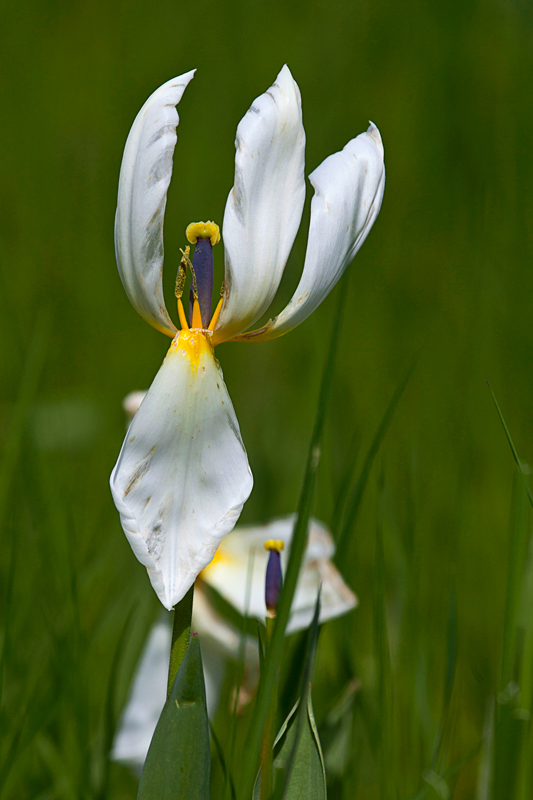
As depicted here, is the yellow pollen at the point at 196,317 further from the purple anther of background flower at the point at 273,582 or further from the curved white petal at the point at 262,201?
the purple anther of background flower at the point at 273,582

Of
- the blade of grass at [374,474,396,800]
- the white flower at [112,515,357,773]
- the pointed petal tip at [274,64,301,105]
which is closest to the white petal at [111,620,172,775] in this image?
the white flower at [112,515,357,773]

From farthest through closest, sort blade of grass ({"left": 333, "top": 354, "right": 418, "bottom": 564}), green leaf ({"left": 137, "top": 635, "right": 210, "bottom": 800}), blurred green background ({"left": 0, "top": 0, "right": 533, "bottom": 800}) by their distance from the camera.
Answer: blurred green background ({"left": 0, "top": 0, "right": 533, "bottom": 800}), blade of grass ({"left": 333, "top": 354, "right": 418, "bottom": 564}), green leaf ({"left": 137, "top": 635, "right": 210, "bottom": 800})

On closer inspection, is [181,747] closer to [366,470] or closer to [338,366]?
[366,470]

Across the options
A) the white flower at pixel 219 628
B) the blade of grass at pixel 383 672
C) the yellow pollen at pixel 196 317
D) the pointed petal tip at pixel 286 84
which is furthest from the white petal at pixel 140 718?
the pointed petal tip at pixel 286 84

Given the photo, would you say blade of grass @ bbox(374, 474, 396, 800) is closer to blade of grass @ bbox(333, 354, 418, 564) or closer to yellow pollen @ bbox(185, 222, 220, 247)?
blade of grass @ bbox(333, 354, 418, 564)

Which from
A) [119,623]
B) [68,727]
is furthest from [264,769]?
[119,623]

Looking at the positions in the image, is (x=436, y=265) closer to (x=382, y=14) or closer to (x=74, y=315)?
(x=74, y=315)
